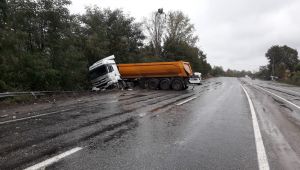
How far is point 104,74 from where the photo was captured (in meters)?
26.6

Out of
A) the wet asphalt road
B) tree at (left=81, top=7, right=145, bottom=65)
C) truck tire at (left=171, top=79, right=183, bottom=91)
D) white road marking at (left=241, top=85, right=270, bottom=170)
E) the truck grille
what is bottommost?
white road marking at (left=241, top=85, right=270, bottom=170)

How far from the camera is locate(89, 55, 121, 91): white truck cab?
26203mm

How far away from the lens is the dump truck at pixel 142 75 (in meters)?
26.4

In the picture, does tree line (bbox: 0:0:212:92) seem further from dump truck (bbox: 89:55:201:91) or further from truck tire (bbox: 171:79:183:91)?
truck tire (bbox: 171:79:183:91)

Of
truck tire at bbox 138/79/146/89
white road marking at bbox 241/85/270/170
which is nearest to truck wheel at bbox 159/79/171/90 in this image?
truck tire at bbox 138/79/146/89

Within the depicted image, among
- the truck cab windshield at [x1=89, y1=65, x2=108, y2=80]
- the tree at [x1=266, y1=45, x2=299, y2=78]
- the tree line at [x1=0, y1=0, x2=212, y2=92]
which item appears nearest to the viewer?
the tree line at [x1=0, y1=0, x2=212, y2=92]

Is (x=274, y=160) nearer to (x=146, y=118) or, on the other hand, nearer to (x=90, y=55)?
(x=146, y=118)

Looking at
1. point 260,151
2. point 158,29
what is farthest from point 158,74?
point 158,29

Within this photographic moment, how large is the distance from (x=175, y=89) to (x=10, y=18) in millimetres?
14904

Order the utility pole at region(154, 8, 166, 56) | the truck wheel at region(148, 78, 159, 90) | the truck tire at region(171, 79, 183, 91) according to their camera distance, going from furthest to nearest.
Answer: the utility pole at region(154, 8, 166, 56)
the truck wheel at region(148, 78, 159, 90)
the truck tire at region(171, 79, 183, 91)

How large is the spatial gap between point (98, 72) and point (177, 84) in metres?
7.33

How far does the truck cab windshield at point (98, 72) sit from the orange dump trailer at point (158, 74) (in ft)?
9.16

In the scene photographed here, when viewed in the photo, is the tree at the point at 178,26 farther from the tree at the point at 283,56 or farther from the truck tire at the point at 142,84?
the tree at the point at 283,56

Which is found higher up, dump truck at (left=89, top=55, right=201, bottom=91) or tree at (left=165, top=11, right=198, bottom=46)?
tree at (left=165, top=11, right=198, bottom=46)
